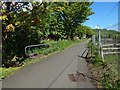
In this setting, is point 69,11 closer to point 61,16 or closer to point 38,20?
point 61,16

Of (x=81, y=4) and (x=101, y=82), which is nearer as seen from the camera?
(x=101, y=82)

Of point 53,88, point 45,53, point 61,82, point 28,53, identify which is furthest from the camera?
point 45,53

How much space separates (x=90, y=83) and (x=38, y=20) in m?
6.89

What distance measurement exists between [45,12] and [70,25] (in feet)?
110

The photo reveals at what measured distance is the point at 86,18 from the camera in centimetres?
5188

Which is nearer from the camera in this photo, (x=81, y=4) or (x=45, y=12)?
(x=45, y=12)

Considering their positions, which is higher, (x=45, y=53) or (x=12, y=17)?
(x=12, y=17)

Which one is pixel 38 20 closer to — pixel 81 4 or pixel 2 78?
pixel 2 78

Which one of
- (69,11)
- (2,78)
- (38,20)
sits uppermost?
(69,11)

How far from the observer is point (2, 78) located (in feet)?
36.2

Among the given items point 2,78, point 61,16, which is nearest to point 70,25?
point 61,16

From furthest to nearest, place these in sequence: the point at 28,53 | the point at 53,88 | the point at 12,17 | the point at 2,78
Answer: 1. the point at 28,53
2. the point at 12,17
3. the point at 2,78
4. the point at 53,88

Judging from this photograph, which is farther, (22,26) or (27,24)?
(22,26)

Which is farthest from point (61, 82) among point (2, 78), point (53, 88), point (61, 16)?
point (61, 16)
